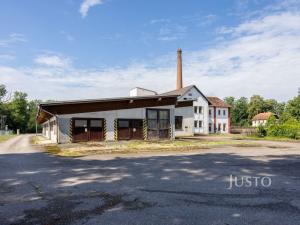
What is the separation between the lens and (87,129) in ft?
91.6

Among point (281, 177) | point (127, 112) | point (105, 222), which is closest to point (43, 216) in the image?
point (105, 222)

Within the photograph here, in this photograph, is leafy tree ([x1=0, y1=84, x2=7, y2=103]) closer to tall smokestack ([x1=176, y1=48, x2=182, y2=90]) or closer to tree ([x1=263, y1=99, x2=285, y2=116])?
tall smokestack ([x1=176, y1=48, x2=182, y2=90])

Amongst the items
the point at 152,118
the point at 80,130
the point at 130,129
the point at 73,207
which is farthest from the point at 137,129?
the point at 73,207

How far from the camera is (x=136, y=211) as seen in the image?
236 inches

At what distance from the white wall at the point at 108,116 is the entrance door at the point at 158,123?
1.78 feet

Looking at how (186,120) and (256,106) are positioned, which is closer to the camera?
(186,120)

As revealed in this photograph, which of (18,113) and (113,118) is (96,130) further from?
(18,113)

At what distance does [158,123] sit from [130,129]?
3.46 metres

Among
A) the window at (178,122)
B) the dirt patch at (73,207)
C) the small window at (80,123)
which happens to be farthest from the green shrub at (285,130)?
the dirt patch at (73,207)

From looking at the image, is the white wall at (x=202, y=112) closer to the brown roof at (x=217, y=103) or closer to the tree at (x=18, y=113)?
the brown roof at (x=217, y=103)

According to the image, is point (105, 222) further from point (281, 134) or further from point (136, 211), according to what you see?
point (281, 134)

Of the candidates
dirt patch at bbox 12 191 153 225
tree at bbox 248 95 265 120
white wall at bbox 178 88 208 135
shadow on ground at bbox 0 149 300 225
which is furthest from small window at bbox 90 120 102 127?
tree at bbox 248 95 265 120

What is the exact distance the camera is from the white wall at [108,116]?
26609mm

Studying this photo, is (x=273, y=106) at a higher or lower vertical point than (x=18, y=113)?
higher
